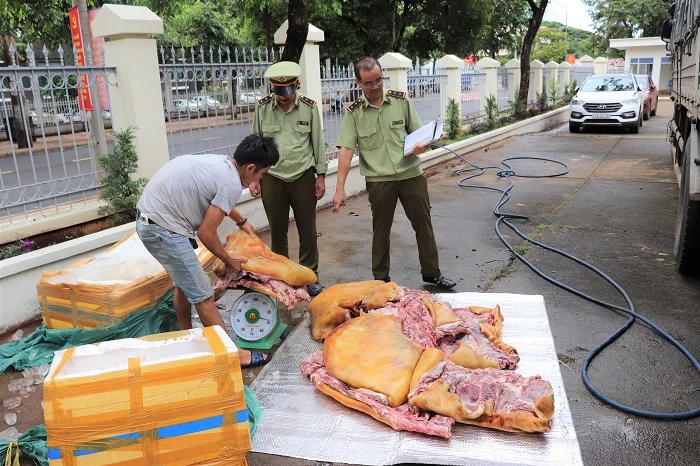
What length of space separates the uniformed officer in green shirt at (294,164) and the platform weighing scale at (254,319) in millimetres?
1033

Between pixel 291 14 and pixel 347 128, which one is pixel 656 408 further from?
pixel 291 14

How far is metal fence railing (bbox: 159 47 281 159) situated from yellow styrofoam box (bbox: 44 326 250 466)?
3.95 m

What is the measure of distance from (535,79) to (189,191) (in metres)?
18.2

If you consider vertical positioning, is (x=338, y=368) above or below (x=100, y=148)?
below

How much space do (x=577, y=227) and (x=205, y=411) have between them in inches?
208

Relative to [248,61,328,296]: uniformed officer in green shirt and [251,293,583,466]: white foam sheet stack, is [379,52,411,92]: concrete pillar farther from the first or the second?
[251,293,583,466]: white foam sheet stack

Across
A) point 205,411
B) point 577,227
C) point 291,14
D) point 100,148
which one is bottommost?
point 577,227

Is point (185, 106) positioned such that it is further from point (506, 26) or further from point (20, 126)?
point (506, 26)

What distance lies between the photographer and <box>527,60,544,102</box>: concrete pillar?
19.2 metres

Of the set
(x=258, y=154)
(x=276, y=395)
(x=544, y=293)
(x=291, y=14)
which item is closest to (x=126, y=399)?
(x=276, y=395)

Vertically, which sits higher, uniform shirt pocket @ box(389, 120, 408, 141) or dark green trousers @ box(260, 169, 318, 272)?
uniform shirt pocket @ box(389, 120, 408, 141)

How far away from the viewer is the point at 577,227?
662cm

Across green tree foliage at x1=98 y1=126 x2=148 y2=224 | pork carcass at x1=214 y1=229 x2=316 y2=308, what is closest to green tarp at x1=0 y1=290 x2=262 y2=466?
pork carcass at x1=214 y1=229 x2=316 y2=308

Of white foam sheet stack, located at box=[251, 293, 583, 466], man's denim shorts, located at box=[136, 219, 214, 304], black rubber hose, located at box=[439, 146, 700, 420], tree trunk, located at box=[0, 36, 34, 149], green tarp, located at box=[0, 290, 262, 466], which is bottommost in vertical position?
black rubber hose, located at box=[439, 146, 700, 420]
